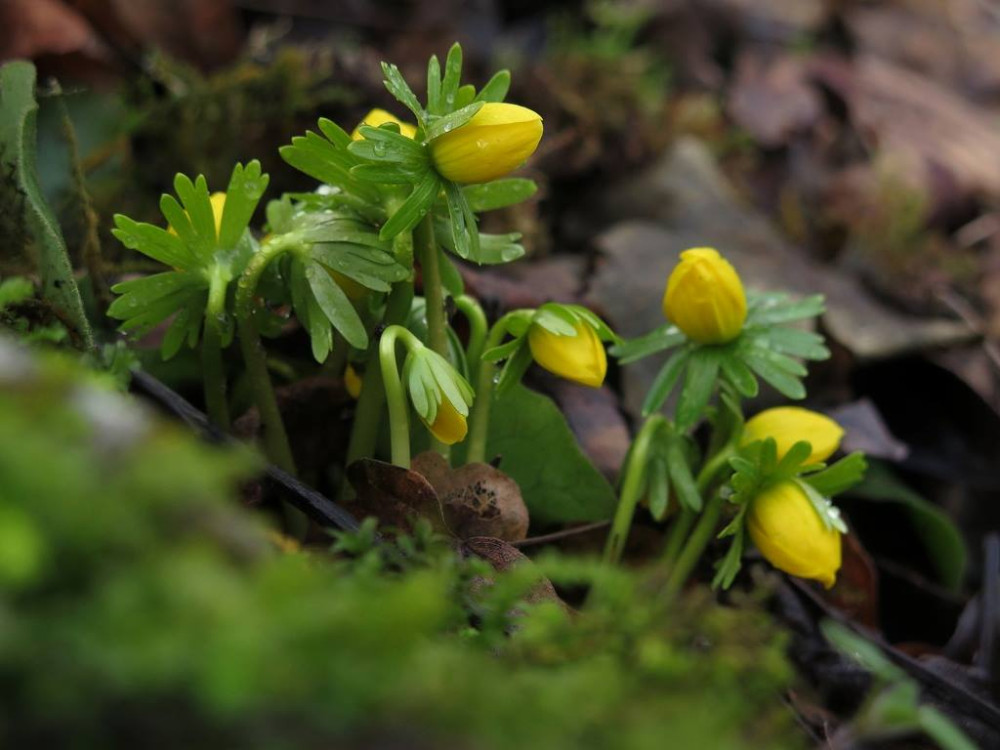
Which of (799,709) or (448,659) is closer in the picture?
(448,659)

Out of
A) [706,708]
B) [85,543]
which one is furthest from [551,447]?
[85,543]

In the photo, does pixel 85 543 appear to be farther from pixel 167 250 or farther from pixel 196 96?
pixel 196 96

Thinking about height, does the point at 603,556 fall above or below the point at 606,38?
below

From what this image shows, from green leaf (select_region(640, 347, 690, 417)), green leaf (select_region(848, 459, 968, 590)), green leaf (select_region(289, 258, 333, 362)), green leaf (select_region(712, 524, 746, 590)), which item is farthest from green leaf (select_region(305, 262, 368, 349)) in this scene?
green leaf (select_region(848, 459, 968, 590))

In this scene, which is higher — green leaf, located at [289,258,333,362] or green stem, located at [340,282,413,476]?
green leaf, located at [289,258,333,362]

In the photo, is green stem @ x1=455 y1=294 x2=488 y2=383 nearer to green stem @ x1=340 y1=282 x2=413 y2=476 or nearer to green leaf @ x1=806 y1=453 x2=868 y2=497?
green stem @ x1=340 y1=282 x2=413 y2=476

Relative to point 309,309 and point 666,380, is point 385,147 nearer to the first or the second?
point 309,309

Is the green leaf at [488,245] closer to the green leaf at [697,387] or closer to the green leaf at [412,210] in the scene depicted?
the green leaf at [412,210]
